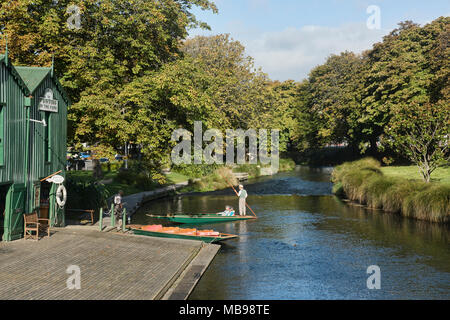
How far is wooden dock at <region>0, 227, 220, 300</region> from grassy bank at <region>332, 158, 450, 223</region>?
611 inches

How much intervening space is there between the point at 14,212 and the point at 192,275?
889 cm

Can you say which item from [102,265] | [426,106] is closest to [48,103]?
[102,265]

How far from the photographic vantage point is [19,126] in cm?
2083

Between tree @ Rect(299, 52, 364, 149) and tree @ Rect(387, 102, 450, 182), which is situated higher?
tree @ Rect(299, 52, 364, 149)

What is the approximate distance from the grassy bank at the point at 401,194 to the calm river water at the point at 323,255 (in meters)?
0.91

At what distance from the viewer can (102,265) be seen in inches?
707

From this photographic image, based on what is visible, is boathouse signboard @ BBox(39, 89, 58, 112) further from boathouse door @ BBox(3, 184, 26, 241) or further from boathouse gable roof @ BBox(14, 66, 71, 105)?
boathouse door @ BBox(3, 184, 26, 241)


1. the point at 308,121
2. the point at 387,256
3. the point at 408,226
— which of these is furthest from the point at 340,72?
the point at 387,256

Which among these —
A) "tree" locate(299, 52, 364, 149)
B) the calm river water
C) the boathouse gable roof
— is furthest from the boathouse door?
"tree" locate(299, 52, 364, 149)

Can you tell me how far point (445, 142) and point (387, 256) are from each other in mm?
21623

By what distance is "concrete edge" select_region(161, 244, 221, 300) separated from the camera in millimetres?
15249

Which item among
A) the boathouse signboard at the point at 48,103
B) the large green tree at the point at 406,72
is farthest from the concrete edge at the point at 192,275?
the large green tree at the point at 406,72

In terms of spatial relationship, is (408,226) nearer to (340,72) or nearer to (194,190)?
(194,190)
